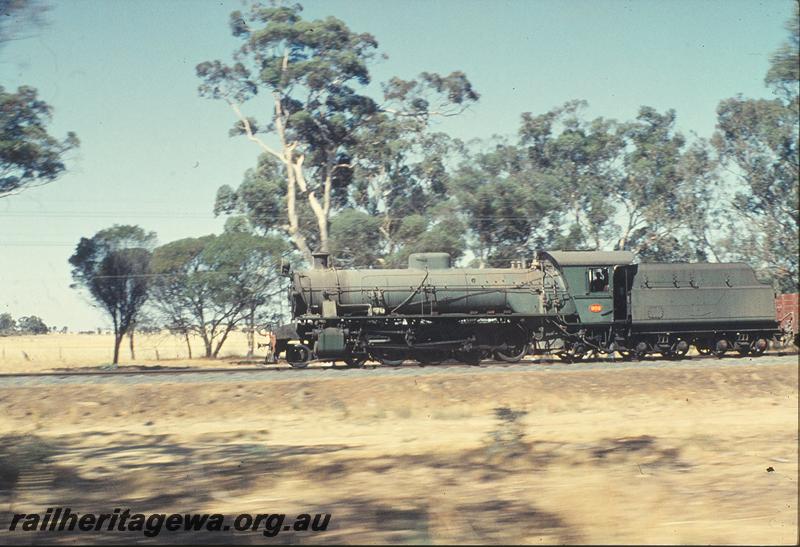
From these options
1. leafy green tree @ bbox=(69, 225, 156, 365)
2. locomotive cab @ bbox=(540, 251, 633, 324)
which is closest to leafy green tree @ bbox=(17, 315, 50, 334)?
leafy green tree @ bbox=(69, 225, 156, 365)

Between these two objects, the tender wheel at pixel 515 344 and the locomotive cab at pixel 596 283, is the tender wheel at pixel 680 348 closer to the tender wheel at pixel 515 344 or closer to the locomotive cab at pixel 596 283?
the locomotive cab at pixel 596 283

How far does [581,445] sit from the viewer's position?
500 inches

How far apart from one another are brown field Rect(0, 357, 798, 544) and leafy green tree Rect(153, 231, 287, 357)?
71.4 ft

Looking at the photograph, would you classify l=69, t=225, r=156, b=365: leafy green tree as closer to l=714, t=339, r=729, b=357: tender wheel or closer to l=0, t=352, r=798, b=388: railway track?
l=0, t=352, r=798, b=388: railway track

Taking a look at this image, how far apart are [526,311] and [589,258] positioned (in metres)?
2.90

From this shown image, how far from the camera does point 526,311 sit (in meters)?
25.2

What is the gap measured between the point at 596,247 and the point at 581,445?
3775 cm

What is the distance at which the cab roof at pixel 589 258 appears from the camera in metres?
25.8

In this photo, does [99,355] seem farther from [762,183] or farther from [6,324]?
[762,183]

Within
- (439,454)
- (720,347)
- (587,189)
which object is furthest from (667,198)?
(439,454)

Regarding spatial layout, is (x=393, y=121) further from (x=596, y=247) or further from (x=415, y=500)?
(x=415, y=500)

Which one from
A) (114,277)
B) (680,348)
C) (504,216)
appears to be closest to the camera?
(680,348)

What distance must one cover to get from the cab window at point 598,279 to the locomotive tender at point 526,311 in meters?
0.03

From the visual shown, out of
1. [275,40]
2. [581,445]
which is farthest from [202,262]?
[581,445]
